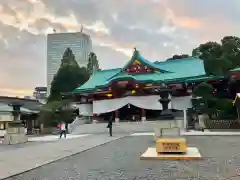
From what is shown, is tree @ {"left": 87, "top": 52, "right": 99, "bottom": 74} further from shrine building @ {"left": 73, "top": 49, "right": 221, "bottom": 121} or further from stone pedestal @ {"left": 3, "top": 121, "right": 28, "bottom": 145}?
stone pedestal @ {"left": 3, "top": 121, "right": 28, "bottom": 145}

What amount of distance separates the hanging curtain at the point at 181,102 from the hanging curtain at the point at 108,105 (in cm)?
586

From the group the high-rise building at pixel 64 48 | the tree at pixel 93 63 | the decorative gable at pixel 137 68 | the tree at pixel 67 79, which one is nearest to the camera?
the decorative gable at pixel 137 68

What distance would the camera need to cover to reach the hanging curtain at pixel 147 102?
38.8 m

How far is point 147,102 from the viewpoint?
39.0 meters

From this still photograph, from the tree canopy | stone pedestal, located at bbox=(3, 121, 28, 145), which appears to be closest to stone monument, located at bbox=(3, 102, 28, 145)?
stone pedestal, located at bbox=(3, 121, 28, 145)

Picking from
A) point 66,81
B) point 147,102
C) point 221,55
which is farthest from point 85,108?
point 221,55

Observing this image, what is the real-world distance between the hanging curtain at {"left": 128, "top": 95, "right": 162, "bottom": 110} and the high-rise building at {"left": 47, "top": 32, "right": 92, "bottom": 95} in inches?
2485

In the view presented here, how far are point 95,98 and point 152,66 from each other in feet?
28.5

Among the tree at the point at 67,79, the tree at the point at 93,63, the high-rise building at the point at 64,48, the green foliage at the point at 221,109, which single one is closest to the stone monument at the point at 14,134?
the green foliage at the point at 221,109

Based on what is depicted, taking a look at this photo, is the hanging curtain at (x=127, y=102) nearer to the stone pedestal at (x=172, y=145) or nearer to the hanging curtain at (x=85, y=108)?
the hanging curtain at (x=85, y=108)

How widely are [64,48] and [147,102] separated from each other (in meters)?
67.1

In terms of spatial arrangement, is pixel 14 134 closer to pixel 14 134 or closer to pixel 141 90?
pixel 14 134

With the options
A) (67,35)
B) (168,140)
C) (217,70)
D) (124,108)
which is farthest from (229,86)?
(67,35)

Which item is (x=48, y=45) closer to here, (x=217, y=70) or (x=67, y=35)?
(x=67, y=35)
